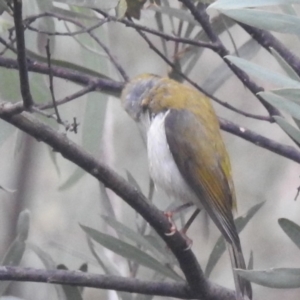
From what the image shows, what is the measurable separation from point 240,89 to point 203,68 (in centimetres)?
24

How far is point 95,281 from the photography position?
133cm

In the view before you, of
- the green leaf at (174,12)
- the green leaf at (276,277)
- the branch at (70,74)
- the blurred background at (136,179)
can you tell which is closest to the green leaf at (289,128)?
the green leaf at (276,277)

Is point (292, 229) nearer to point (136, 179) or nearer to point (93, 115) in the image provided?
point (93, 115)

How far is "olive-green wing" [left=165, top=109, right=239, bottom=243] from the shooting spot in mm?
1816

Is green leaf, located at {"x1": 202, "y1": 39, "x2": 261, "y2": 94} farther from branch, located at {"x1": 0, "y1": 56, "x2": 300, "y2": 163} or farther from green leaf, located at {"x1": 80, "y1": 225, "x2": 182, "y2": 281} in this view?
green leaf, located at {"x1": 80, "y1": 225, "x2": 182, "y2": 281}

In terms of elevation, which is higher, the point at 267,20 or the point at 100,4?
the point at 100,4

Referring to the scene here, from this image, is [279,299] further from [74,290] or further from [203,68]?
[74,290]

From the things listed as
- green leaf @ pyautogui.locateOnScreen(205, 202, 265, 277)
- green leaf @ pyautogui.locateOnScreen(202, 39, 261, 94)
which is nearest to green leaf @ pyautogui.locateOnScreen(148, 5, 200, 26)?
green leaf @ pyautogui.locateOnScreen(202, 39, 261, 94)

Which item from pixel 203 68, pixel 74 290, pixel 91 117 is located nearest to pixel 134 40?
pixel 203 68

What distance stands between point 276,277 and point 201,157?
1.95 feet

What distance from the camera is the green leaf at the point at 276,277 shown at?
1277 millimetres

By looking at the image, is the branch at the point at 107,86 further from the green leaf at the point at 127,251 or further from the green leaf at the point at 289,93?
the green leaf at the point at 289,93

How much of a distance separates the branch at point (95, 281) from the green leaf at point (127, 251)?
28cm

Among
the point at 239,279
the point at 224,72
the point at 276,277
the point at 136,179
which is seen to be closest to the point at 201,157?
the point at 224,72
